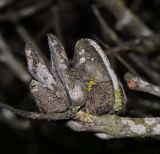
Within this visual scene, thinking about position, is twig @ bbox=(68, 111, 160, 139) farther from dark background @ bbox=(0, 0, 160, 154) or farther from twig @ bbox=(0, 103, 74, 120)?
dark background @ bbox=(0, 0, 160, 154)

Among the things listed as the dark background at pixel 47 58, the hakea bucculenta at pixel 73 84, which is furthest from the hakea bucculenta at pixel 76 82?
the dark background at pixel 47 58

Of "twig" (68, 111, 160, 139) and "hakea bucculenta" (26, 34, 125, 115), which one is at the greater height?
"hakea bucculenta" (26, 34, 125, 115)

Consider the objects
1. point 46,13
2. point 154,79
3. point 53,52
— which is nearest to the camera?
point 53,52

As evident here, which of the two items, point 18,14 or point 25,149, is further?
point 25,149

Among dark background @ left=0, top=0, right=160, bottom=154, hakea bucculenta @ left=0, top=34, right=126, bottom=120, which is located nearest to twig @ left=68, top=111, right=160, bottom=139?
hakea bucculenta @ left=0, top=34, right=126, bottom=120

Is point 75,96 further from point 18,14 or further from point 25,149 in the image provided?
point 25,149

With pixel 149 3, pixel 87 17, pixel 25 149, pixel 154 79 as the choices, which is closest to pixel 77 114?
pixel 154 79

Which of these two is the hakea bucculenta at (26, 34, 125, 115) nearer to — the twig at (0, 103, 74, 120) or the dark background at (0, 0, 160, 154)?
the twig at (0, 103, 74, 120)

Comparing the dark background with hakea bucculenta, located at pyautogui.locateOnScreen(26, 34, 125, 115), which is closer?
hakea bucculenta, located at pyautogui.locateOnScreen(26, 34, 125, 115)

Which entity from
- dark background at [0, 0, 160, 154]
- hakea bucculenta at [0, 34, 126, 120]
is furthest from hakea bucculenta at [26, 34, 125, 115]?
dark background at [0, 0, 160, 154]

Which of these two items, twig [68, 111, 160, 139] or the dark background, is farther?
the dark background
